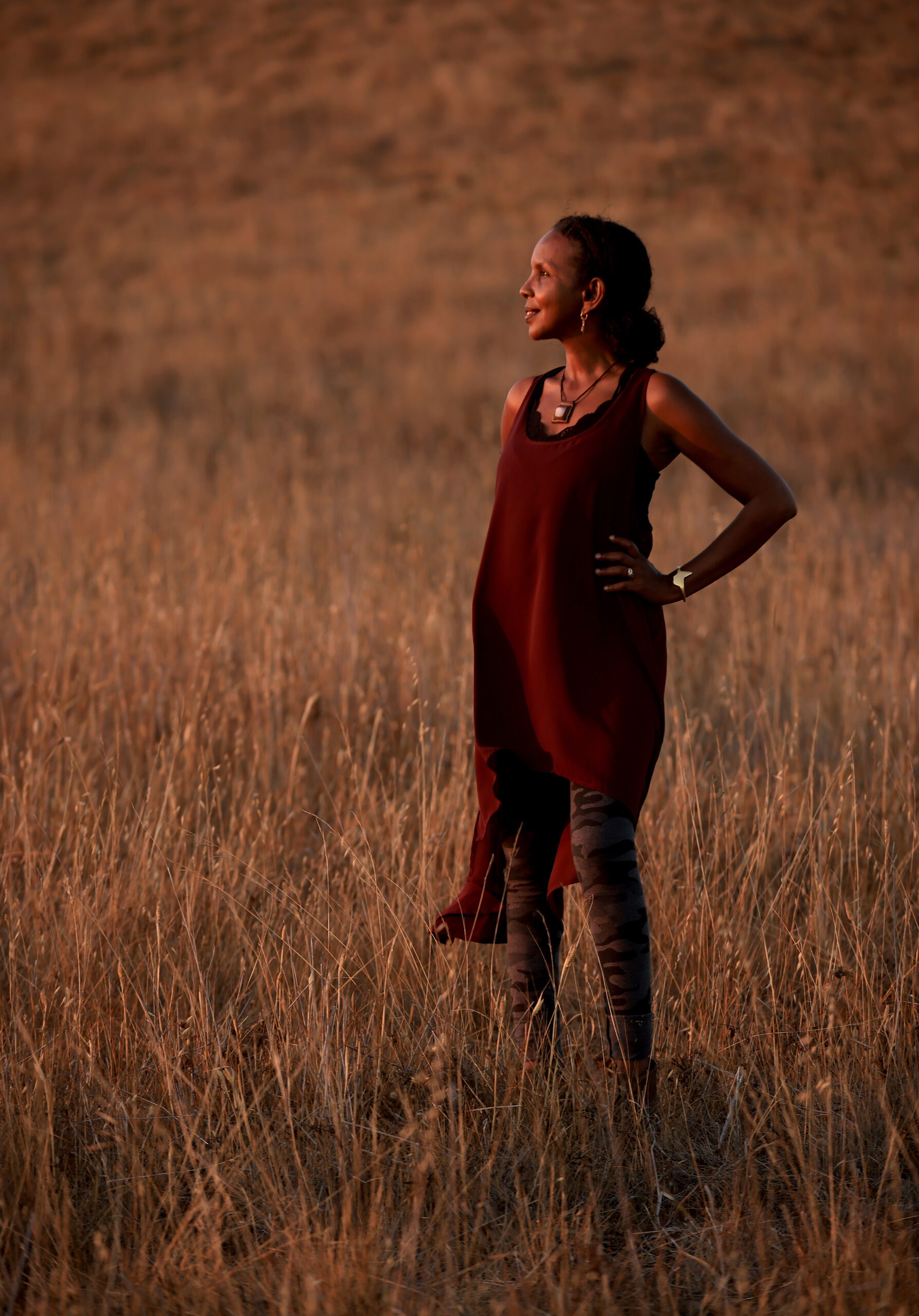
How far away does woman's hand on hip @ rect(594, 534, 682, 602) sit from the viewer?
2.13 metres

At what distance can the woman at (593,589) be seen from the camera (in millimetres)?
2137

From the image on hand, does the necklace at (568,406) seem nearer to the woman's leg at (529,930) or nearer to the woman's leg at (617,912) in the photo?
the woman's leg at (617,912)

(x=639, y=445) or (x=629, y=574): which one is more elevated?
(x=639, y=445)

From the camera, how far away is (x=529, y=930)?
2348 millimetres

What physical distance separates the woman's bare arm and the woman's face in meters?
0.23

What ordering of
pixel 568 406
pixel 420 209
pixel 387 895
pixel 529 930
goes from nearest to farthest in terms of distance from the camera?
pixel 568 406
pixel 529 930
pixel 387 895
pixel 420 209

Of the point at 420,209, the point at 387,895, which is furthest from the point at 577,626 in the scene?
the point at 420,209

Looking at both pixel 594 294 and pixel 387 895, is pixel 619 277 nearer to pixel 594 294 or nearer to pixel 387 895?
pixel 594 294

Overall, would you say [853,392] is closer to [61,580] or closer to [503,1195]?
[61,580]

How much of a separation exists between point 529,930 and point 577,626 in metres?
0.67

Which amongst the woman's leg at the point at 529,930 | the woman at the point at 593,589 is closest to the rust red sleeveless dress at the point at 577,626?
the woman at the point at 593,589

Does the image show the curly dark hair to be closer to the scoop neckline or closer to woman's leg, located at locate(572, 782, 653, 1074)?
the scoop neckline

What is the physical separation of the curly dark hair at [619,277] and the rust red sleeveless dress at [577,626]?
0.33ft

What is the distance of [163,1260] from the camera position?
181 centimetres
